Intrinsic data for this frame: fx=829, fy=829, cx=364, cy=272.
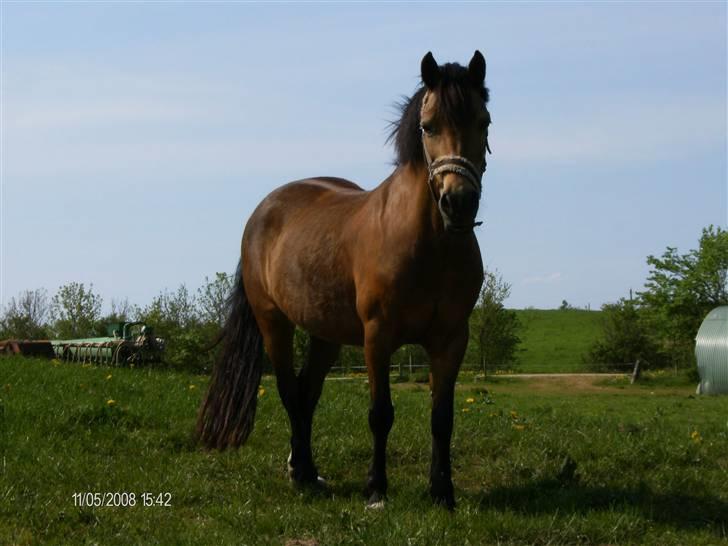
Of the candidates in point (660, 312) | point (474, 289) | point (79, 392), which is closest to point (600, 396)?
point (660, 312)

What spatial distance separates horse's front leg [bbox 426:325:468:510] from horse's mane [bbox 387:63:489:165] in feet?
3.84

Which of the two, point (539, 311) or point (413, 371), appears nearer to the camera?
point (413, 371)

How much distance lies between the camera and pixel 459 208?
446 cm

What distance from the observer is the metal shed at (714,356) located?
115ft

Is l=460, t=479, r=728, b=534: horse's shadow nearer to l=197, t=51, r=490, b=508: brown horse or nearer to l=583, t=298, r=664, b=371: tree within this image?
l=197, t=51, r=490, b=508: brown horse

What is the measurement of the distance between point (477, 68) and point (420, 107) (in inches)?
17.1

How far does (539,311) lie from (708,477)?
231 ft

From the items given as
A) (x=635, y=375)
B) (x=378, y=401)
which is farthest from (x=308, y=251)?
(x=635, y=375)

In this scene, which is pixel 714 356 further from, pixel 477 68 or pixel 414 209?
pixel 477 68

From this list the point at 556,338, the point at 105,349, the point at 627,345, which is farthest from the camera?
the point at 556,338

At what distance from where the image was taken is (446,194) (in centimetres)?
446

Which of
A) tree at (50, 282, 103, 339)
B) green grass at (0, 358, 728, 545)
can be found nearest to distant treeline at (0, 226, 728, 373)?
tree at (50, 282, 103, 339)

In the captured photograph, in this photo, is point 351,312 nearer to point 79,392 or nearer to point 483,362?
point 79,392

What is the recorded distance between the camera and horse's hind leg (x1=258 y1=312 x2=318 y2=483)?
244 inches
